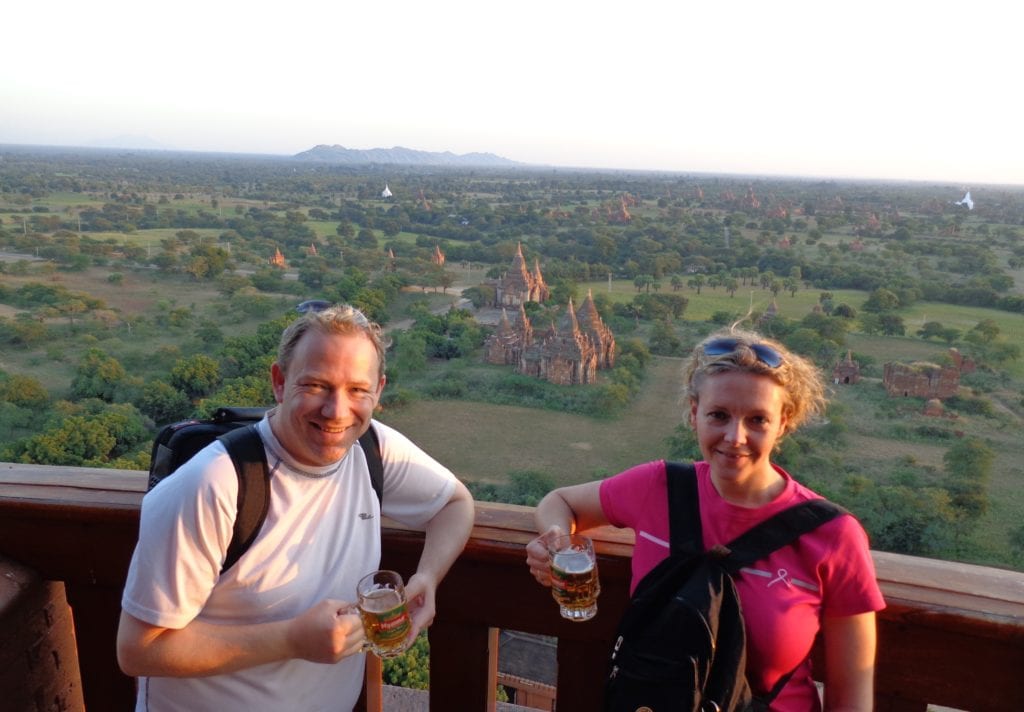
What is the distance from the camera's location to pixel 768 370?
1.21m

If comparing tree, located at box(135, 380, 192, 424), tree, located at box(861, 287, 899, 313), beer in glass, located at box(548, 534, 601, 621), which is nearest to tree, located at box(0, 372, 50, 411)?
tree, located at box(135, 380, 192, 424)

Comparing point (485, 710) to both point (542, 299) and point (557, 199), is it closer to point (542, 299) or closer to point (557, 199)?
point (542, 299)

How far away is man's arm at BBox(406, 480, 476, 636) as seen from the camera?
1136mm

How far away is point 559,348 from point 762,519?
71.5 feet

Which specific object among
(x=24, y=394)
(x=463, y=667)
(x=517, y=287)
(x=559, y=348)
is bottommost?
(x=24, y=394)

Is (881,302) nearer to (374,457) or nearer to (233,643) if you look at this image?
(374,457)

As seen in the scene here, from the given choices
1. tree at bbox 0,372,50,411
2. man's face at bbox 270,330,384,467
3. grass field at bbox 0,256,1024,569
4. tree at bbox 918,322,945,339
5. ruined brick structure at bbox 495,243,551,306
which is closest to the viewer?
man's face at bbox 270,330,384,467

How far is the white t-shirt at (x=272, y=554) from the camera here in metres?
1.01

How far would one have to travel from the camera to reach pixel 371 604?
1082mm

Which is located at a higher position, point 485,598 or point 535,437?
point 485,598

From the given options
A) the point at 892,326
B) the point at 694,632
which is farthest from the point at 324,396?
the point at 892,326

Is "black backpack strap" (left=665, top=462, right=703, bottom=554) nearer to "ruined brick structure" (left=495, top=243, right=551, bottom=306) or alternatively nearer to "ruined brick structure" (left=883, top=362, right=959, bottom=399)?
"ruined brick structure" (left=883, top=362, right=959, bottom=399)

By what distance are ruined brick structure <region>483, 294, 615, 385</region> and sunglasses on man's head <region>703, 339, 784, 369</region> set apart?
21411mm

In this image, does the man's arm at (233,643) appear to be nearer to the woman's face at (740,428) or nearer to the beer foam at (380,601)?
the beer foam at (380,601)
